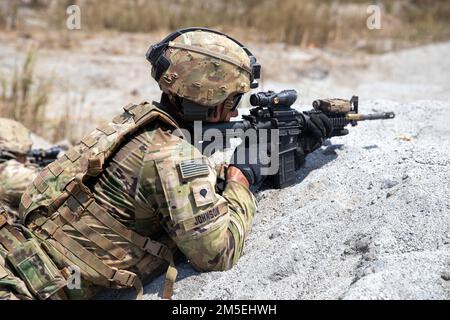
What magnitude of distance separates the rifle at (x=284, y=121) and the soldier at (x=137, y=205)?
1.84 feet

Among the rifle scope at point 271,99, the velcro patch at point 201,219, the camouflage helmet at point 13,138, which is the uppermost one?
the rifle scope at point 271,99

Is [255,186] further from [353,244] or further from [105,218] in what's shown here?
[105,218]

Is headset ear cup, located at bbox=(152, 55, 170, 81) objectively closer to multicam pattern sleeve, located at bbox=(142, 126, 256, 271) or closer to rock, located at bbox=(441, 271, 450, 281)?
multicam pattern sleeve, located at bbox=(142, 126, 256, 271)

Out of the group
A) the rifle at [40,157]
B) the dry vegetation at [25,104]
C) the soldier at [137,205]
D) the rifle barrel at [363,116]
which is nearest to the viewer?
the soldier at [137,205]

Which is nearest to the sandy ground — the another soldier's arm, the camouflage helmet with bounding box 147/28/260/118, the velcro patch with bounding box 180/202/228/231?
the another soldier's arm

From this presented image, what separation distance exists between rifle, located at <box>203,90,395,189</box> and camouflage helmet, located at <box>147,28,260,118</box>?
0.35m

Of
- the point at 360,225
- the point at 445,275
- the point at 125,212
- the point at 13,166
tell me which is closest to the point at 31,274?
the point at 125,212

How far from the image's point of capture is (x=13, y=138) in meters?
5.55

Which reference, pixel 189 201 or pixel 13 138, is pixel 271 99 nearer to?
pixel 189 201

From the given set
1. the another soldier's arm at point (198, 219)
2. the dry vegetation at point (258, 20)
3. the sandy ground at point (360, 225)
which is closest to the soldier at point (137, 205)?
the another soldier's arm at point (198, 219)

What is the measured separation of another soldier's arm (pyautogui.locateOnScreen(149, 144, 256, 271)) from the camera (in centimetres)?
308

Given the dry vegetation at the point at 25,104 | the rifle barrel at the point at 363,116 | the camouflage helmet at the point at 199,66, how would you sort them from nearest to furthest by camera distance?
the camouflage helmet at the point at 199,66 < the rifle barrel at the point at 363,116 < the dry vegetation at the point at 25,104

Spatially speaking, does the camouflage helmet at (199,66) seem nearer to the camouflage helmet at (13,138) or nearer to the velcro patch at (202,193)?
the velcro patch at (202,193)

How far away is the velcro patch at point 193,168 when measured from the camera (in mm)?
3086
